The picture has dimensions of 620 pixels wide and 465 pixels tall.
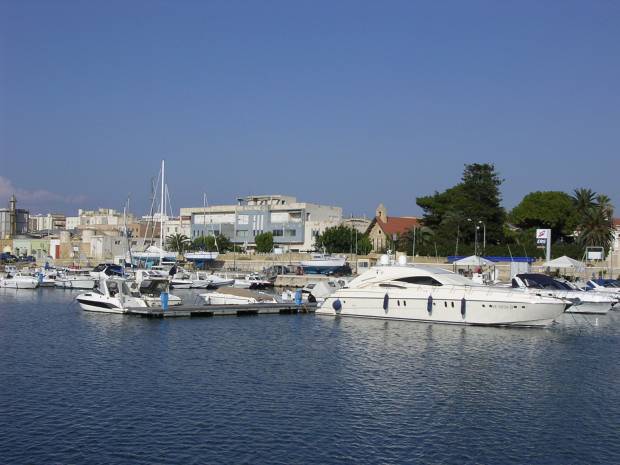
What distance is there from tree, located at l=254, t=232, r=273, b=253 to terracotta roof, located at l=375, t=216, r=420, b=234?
20086 mm

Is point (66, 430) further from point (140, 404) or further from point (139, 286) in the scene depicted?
point (139, 286)

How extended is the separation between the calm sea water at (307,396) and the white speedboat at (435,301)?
114 cm

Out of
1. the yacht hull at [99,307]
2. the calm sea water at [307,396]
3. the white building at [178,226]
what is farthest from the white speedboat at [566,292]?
the white building at [178,226]

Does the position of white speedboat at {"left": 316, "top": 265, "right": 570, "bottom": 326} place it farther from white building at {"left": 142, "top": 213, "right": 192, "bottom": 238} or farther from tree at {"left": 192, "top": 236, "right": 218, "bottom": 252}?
white building at {"left": 142, "top": 213, "right": 192, "bottom": 238}

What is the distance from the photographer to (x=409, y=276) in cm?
4144

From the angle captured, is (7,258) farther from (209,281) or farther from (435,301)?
(435,301)

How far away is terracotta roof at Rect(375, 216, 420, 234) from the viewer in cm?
12475

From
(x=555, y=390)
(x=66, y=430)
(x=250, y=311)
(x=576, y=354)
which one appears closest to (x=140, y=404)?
(x=66, y=430)

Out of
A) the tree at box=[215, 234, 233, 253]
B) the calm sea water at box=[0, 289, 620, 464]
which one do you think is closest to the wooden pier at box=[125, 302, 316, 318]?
the calm sea water at box=[0, 289, 620, 464]

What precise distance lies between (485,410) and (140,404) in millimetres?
10449

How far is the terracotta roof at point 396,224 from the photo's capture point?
12475cm

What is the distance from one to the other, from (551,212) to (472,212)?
14294mm

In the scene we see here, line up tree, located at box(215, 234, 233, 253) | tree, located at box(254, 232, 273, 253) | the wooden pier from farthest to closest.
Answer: tree, located at box(215, 234, 233, 253)
tree, located at box(254, 232, 273, 253)
the wooden pier

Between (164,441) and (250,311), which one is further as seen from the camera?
(250,311)
